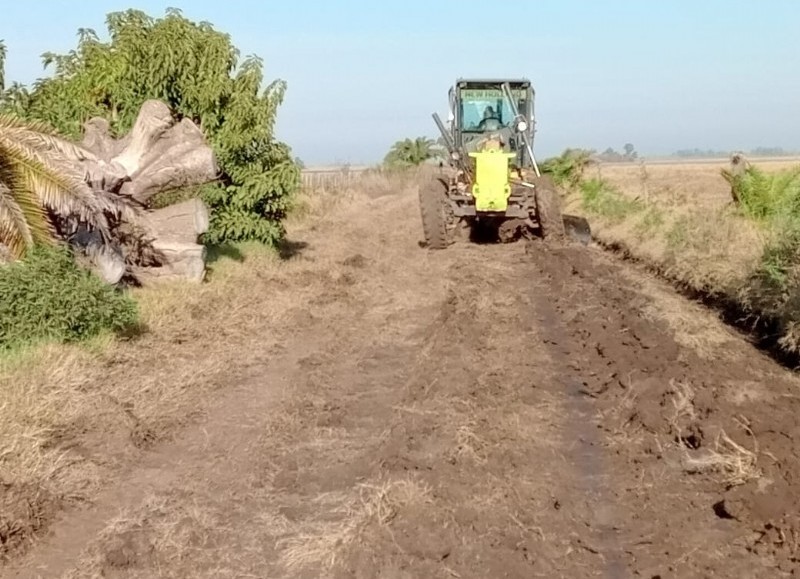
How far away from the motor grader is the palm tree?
9.87 m

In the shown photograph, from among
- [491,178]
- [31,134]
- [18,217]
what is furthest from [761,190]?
[18,217]

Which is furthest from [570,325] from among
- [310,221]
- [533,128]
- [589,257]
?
[310,221]

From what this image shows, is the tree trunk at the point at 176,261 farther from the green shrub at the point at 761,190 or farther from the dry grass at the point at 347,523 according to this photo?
the green shrub at the point at 761,190

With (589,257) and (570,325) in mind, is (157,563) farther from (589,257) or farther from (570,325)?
(589,257)

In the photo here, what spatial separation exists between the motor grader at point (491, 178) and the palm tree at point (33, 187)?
987 centimetres

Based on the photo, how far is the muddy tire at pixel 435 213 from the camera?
771 inches

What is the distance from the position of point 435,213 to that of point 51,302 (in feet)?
34.4

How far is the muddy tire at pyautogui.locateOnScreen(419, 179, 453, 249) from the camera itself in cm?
1958

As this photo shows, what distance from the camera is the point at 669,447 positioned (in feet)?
Answer: 24.3

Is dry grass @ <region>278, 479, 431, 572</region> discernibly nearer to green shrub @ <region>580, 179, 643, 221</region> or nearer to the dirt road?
the dirt road

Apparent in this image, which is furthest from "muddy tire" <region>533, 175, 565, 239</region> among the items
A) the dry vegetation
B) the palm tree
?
the palm tree

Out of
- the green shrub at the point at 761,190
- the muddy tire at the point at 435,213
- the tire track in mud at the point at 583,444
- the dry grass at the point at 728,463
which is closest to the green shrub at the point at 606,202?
the green shrub at the point at 761,190

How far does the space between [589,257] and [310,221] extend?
476 inches

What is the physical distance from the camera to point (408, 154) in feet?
178
